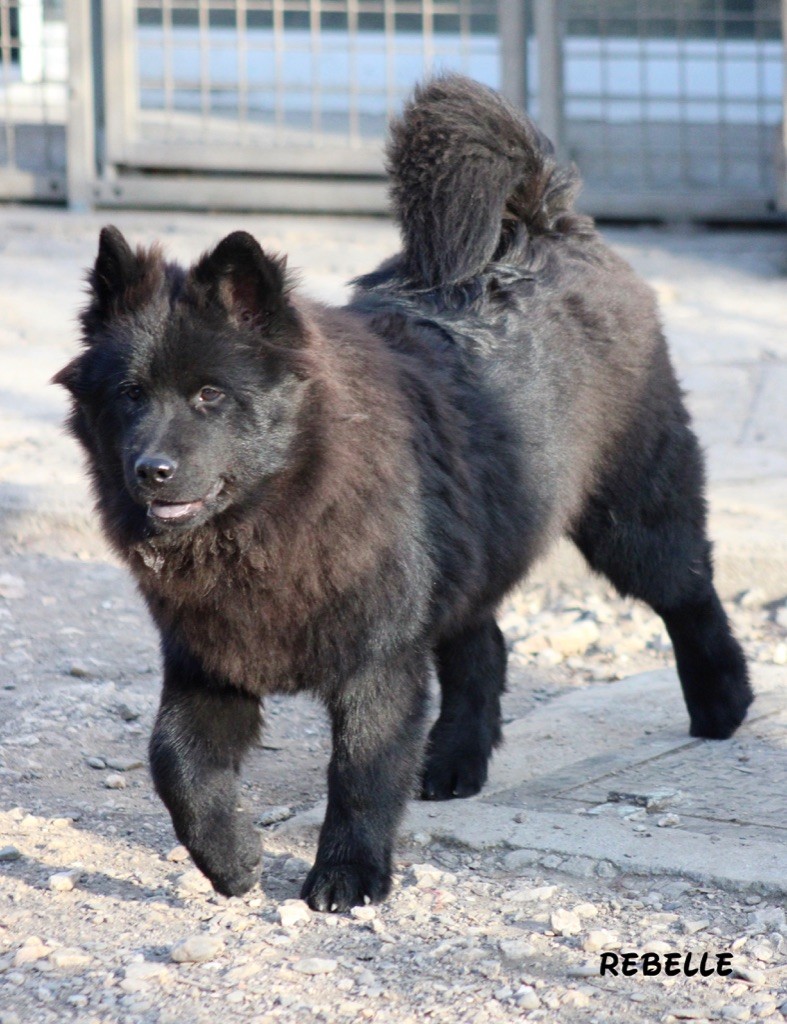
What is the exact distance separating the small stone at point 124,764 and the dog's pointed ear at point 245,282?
167 cm

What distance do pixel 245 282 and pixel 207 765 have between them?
1.19 m

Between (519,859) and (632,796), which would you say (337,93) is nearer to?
(632,796)

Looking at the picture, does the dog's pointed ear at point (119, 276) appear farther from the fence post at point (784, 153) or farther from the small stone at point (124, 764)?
the fence post at point (784, 153)

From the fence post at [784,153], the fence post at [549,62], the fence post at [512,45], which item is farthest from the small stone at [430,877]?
the fence post at [512,45]

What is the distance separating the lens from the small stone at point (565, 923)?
3338 millimetres

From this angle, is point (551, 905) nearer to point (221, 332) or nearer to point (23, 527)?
point (221, 332)

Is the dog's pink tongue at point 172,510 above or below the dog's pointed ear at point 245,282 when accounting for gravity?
below

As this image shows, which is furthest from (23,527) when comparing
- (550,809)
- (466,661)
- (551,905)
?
(551,905)

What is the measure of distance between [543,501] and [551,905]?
128 centimetres

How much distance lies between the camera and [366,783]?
142 inches

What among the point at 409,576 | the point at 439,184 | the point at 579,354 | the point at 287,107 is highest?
the point at 287,107

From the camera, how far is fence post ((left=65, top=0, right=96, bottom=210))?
10.9 m

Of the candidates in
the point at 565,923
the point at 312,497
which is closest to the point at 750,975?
the point at 565,923

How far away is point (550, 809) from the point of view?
13.6 feet
